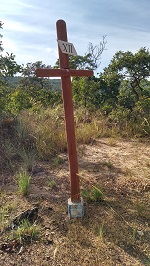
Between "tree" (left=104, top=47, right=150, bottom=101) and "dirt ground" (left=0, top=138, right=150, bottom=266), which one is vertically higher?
"tree" (left=104, top=47, right=150, bottom=101)

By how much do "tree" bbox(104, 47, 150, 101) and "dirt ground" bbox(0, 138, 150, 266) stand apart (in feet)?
8.31

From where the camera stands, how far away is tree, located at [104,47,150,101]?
5.41m

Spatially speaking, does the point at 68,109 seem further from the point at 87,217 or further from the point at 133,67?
the point at 133,67

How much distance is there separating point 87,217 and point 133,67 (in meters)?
4.08

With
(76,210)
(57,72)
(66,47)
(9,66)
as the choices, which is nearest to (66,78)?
(57,72)

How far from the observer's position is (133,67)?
552 centimetres

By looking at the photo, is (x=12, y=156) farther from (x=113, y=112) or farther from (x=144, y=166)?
(x=113, y=112)

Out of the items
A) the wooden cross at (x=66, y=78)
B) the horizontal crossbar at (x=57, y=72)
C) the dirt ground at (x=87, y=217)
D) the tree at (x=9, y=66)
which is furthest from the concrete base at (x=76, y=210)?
the tree at (x=9, y=66)

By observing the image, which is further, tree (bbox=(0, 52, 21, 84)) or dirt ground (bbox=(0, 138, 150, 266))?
tree (bbox=(0, 52, 21, 84))

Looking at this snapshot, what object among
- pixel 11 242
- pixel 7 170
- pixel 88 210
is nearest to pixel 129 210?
pixel 88 210

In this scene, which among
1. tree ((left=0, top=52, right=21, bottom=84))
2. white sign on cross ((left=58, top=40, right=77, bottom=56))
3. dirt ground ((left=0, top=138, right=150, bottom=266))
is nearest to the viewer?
dirt ground ((left=0, top=138, right=150, bottom=266))

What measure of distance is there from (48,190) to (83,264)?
1.17m

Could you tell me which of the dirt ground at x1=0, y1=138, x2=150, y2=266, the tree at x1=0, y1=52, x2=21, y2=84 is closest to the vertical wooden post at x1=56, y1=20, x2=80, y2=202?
the dirt ground at x1=0, y1=138, x2=150, y2=266

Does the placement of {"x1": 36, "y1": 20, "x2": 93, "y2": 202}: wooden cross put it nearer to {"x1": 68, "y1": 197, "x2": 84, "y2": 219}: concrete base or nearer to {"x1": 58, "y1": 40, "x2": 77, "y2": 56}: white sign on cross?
{"x1": 58, "y1": 40, "x2": 77, "y2": 56}: white sign on cross
